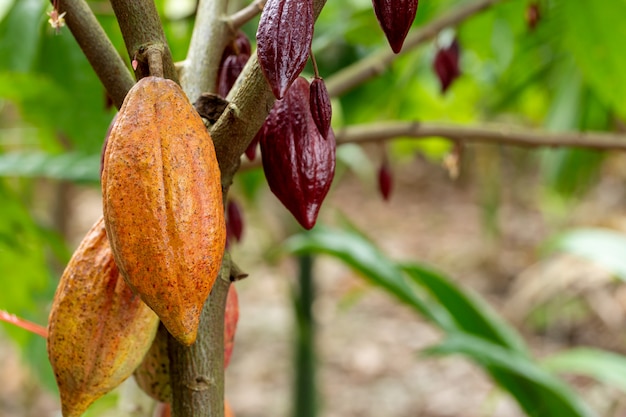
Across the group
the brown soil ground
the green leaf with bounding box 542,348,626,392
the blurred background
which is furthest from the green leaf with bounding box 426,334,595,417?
Answer: the brown soil ground

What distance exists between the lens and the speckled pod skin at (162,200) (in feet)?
0.97

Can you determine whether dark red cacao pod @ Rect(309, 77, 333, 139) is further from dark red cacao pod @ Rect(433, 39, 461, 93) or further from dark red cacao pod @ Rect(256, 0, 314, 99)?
dark red cacao pod @ Rect(433, 39, 461, 93)

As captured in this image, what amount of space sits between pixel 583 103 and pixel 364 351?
1.76 metres

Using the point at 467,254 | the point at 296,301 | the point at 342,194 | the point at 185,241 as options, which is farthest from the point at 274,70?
the point at 342,194

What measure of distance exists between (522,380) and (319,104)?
90cm

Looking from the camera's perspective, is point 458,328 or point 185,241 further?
point 458,328

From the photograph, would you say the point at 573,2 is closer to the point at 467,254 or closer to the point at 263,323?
the point at 263,323

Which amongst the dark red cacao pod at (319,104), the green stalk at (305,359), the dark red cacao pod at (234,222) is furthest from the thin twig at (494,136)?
the green stalk at (305,359)

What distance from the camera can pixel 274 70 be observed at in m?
0.31

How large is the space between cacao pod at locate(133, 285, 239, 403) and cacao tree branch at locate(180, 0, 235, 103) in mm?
117

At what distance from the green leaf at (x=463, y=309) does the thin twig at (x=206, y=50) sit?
73 centimetres

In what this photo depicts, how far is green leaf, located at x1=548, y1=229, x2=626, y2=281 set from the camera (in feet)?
4.46

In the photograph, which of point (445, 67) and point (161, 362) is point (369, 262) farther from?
point (161, 362)

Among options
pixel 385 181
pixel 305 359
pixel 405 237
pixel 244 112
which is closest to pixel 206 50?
pixel 244 112
